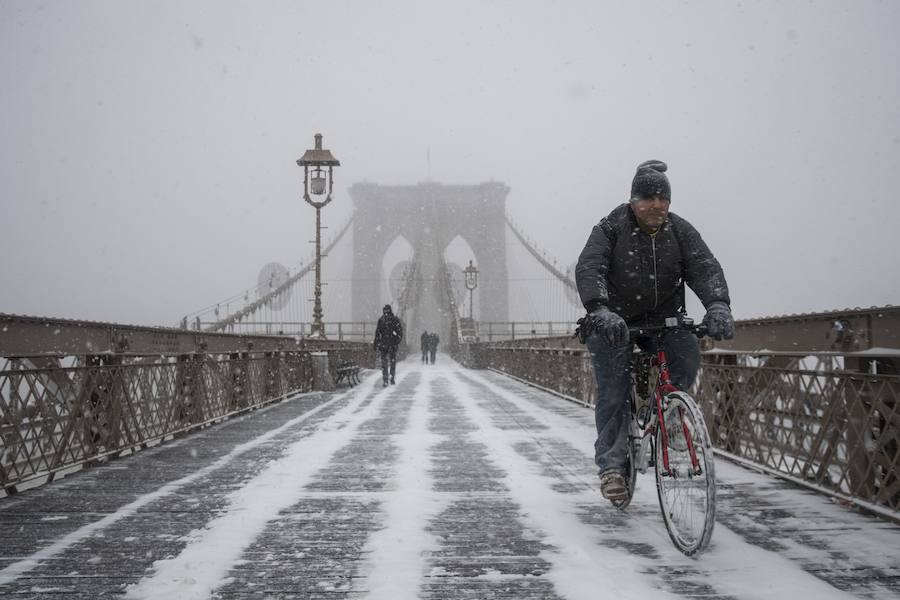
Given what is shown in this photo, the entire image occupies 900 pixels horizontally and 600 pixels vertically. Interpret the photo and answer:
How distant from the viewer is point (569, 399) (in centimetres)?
1016

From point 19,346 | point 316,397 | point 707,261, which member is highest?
point 707,261

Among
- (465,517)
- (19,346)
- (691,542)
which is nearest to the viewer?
(691,542)

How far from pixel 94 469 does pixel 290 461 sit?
4.31 ft

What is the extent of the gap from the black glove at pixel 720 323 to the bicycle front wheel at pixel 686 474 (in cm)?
30

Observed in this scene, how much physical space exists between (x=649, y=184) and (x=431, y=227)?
224ft

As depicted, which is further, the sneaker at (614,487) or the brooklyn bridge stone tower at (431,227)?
the brooklyn bridge stone tower at (431,227)

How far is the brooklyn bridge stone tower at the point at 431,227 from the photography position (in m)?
68.7

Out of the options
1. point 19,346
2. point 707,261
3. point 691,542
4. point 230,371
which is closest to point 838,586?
point 691,542

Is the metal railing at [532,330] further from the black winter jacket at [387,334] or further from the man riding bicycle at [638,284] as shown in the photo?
the man riding bicycle at [638,284]

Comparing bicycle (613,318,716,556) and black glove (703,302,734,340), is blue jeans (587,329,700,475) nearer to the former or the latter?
bicycle (613,318,716,556)

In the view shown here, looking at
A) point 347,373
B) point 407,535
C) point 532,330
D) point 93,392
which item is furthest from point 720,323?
point 532,330

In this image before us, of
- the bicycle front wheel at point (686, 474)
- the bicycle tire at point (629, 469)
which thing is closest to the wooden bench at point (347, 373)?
the bicycle tire at point (629, 469)

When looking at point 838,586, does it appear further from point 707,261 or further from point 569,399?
point 569,399

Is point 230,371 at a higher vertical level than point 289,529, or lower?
higher
